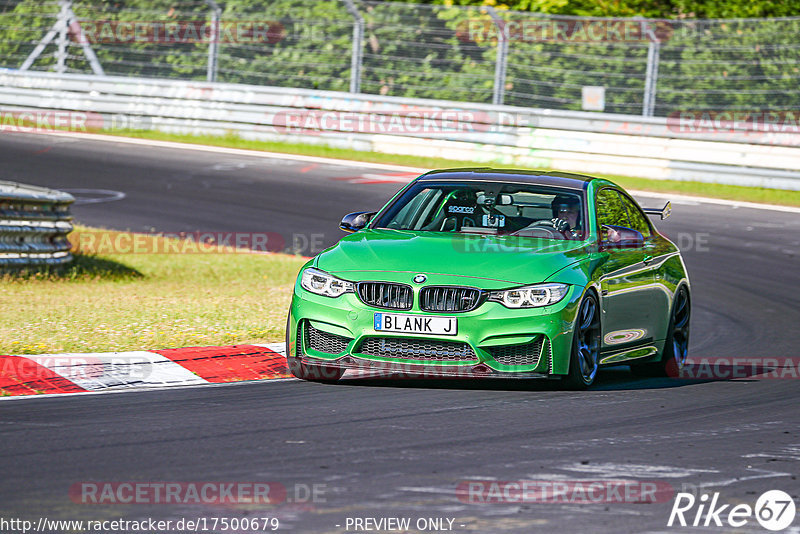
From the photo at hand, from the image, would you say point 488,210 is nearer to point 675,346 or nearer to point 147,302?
point 675,346

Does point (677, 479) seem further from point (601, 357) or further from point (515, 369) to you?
point (601, 357)

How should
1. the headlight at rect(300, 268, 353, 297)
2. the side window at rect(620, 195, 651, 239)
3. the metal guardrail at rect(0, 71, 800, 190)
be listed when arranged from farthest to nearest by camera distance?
the metal guardrail at rect(0, 71, 800, 190)
the side window at rect(620, 195, 651, 239)
the headlight at rect(300, 268, 353, 297)

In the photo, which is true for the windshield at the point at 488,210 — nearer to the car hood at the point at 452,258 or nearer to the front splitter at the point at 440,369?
the car hood at the point at 452,258

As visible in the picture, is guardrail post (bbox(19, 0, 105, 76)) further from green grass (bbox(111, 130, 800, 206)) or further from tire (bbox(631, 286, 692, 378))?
tire (bbox(631, 286, 692, 378))

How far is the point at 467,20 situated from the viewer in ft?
81.6

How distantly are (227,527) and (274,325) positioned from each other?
18.6 ft

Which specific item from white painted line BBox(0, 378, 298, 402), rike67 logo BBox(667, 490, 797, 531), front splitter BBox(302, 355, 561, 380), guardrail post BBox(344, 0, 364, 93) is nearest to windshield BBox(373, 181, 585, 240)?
front splitter BBox(302, 355, 561, 380)

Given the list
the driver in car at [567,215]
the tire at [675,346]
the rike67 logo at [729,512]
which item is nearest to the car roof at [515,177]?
the driver in car at [567,215]

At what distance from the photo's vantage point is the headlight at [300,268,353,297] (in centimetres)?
844

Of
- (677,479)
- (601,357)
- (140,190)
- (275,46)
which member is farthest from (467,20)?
(677,479)

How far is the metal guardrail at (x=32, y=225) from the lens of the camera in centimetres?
1329

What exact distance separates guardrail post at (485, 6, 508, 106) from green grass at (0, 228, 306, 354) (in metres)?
9.27

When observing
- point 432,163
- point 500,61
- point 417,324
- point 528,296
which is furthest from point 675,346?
point 500,61

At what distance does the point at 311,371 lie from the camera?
870 centimetres
